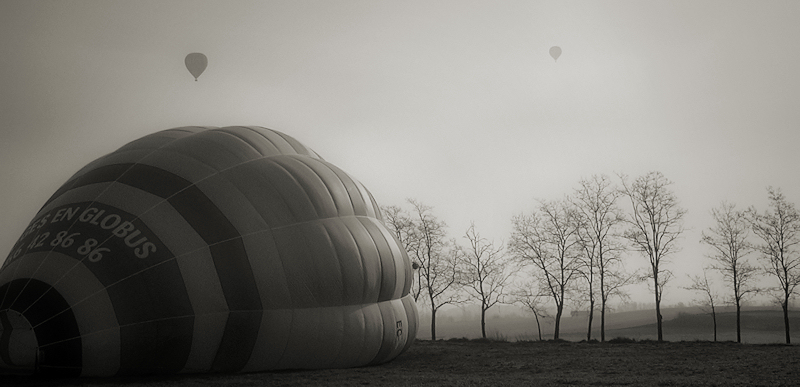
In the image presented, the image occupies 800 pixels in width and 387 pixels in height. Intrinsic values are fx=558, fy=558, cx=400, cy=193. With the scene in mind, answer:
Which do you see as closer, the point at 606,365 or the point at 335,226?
the point at 335,226

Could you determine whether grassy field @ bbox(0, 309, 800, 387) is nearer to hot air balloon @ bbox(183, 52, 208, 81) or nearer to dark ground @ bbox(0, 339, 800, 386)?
dark ground @ bbox(0, 339, 800, 386)

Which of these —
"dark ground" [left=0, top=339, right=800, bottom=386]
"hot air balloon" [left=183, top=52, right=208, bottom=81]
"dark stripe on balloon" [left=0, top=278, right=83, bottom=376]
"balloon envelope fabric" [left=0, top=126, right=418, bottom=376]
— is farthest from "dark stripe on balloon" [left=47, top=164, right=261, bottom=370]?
"hot air balloon" [left=183, top=52, right=208, bottom=81]

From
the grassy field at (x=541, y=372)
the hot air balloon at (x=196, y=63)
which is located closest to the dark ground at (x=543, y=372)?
the grassy field at (x=541, y=372)

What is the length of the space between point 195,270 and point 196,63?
44.0ft

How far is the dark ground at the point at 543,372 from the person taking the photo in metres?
8.65

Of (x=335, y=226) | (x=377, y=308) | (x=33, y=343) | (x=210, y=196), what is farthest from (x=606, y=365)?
(x=33, y=343)

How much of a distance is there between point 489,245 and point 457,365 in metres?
19.4

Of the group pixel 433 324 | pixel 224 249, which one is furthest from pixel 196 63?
pixel 433 324

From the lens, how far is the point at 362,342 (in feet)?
35.7

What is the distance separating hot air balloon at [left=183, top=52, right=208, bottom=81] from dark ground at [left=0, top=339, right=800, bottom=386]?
502 inches

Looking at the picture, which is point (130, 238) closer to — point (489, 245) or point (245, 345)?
point (245, 345)

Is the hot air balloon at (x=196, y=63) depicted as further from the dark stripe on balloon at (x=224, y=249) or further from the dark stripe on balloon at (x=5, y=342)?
the dark stripe on balloon at (x=5, y=342)

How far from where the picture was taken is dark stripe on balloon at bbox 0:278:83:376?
8367mm

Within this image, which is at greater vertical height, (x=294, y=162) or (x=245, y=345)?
(x=294, y=162)
